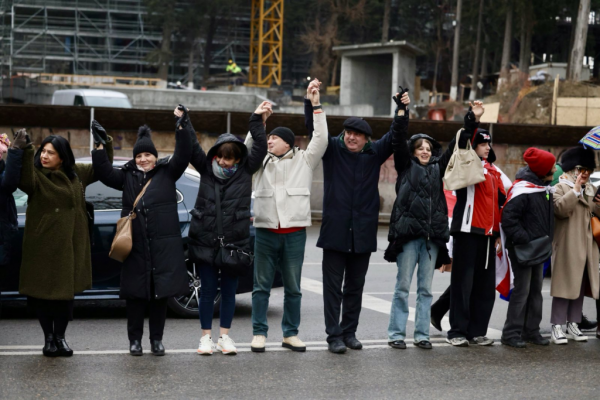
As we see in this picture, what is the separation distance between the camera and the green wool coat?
6.64m

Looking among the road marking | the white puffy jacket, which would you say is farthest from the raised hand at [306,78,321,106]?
the road marking

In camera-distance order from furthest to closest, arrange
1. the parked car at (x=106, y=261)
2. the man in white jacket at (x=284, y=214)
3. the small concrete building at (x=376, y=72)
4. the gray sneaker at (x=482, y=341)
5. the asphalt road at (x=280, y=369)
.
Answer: the small concrete building at (x=376, y=72)
the parked car at (x=106, y=261)
the gray sneaker at (x=482, y=341)
the man in white jacket at (x=284, y=214)
the asphalt road at (x=280, y=369)

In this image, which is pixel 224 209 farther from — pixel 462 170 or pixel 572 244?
pixel 572 244

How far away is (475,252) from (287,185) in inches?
70.5

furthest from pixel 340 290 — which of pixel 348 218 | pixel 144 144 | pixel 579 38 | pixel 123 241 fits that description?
pixel 579 38

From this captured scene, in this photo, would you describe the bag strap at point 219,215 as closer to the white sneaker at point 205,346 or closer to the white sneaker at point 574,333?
the white sneaker at point 205,346

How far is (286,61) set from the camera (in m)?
82.1

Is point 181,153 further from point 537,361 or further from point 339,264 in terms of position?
point 537,361

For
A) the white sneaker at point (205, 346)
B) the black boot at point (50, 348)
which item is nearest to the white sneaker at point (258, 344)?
the white sneaker at point (205, 346)

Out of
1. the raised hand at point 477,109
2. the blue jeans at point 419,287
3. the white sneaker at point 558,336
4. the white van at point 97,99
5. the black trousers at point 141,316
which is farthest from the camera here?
the white van at point 97,99

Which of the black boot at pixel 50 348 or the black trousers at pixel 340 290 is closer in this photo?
the black boot at pixel 50 348

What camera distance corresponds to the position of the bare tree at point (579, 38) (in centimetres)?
3812

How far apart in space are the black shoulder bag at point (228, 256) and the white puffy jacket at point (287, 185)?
0.35 metres

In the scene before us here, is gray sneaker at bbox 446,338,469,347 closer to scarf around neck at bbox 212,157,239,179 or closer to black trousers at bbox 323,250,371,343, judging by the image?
black trousers at bbox 323,250,371,343
